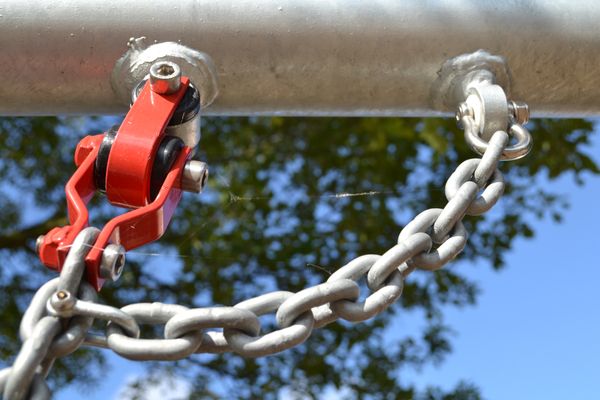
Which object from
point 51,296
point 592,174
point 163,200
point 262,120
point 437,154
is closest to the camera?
point 51,296

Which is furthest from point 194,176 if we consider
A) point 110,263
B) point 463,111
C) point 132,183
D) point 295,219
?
point 295,219

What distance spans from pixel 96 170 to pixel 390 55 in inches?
21.6

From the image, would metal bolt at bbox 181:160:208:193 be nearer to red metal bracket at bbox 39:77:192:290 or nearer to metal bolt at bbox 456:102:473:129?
red metal bracket at bbox 39:77:192:290

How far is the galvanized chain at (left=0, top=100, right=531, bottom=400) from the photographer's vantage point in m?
1.08

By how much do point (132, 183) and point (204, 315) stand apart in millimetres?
341

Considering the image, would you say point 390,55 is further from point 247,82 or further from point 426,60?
point 247,82

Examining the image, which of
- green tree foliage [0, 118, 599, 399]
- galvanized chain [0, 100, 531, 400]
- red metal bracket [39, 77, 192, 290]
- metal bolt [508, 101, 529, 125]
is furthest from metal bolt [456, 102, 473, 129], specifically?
green tree foliage [0, 118, 599, 399]

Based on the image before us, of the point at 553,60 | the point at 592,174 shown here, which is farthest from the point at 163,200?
the point at 592,174

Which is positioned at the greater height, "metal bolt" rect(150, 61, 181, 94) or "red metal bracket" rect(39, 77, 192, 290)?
"metal bolt" rect(150, 61, 181, 94)

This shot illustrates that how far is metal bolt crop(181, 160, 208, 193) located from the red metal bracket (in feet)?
0.03

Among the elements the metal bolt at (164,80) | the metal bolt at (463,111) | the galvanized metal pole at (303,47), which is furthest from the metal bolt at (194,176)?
the metal bolt at (463,111)

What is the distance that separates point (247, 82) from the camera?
5.42 ft

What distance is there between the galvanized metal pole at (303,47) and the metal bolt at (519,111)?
12 centimetres

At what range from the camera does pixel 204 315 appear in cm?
112
